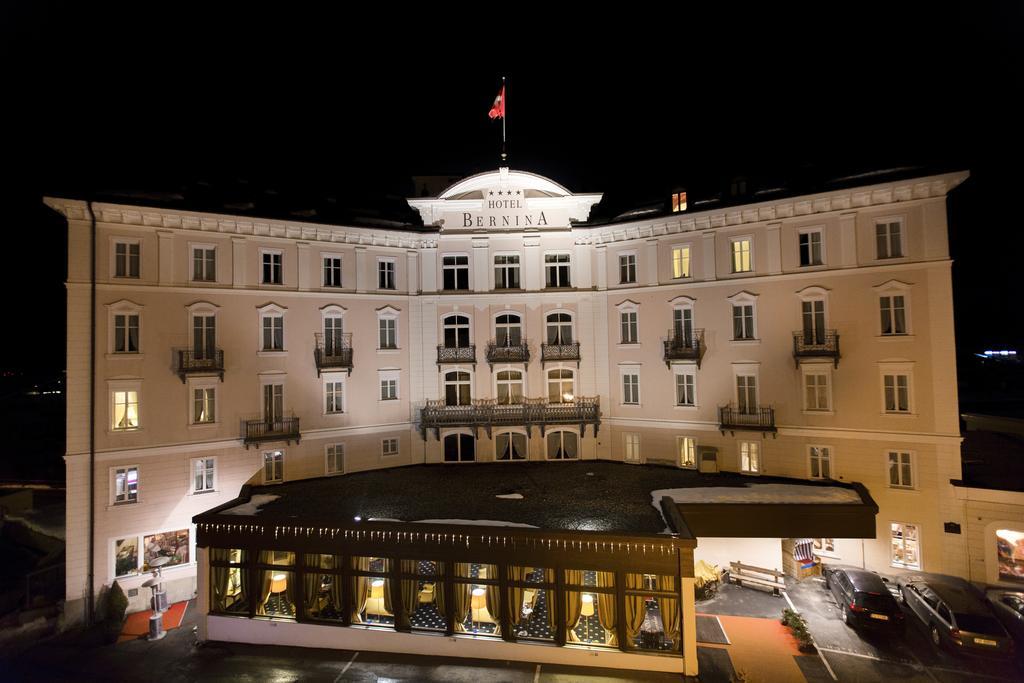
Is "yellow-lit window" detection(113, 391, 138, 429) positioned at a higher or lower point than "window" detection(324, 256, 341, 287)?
lower

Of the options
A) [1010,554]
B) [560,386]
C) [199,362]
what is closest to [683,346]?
[560,386]

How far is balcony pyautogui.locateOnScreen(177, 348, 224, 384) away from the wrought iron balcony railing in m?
9.56

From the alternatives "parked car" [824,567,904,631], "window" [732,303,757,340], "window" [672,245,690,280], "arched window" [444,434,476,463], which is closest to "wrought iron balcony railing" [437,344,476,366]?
"arched window" [444,434,476,463]

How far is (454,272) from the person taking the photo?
25.9 m

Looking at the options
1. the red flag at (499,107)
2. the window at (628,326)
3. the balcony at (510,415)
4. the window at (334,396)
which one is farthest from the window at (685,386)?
the window at (334,396)

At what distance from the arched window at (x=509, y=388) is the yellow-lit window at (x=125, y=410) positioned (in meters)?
15.4

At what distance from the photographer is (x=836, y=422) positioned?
20.6 meters

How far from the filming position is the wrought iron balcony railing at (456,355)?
82.8 feet

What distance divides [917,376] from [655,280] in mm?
10859

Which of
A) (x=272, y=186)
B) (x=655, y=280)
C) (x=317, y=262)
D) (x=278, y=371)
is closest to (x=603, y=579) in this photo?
(x=655, y=280)

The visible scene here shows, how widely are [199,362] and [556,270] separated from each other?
16.6 meters

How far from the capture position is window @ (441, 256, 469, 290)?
84.7ft

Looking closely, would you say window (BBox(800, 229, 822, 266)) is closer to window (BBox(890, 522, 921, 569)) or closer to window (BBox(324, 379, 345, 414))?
window (BBox(890, 522, 921, 569))

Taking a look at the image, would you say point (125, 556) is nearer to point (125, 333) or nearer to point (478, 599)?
point (125, 333)
